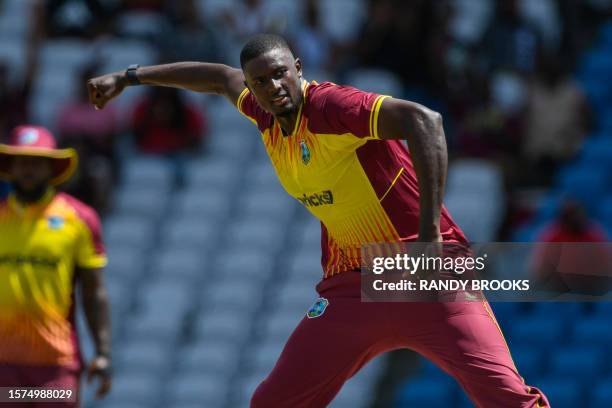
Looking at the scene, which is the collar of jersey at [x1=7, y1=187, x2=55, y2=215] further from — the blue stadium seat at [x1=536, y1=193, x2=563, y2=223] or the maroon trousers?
the blue stadium seat at [x1=536, y1=193, x2=563, y2=223]

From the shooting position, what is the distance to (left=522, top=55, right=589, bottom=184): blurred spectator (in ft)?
41.9

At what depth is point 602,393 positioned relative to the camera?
10.8m

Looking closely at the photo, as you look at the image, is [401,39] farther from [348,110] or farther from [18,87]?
[348,110]

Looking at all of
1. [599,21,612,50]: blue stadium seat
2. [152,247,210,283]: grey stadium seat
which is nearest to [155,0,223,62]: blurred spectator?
[152,247,210,283]: grey stadium seat

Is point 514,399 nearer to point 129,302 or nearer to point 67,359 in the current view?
point 67,359

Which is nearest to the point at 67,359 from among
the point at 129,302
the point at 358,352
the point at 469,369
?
the point at 358,352

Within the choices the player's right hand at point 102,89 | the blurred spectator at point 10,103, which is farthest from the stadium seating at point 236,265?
the player's right hand at point 102,89

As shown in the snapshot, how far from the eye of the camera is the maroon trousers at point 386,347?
624 centimetres

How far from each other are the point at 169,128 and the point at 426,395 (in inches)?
150

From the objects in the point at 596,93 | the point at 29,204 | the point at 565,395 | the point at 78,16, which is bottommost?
the point at 565,395

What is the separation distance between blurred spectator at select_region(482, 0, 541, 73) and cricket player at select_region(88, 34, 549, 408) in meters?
7.16

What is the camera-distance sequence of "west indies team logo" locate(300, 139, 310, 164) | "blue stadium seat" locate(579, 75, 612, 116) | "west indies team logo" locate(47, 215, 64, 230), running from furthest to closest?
"blue stadium seat" locate(579, 75, 612, 116) < "west indies team logo" locate(47, 215, 64, 230) < "west indies team logo" locate(300, 139, 310, 164)

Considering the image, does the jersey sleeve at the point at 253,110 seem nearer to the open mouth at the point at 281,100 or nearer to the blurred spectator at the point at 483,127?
the open mouth at the point at 281,100

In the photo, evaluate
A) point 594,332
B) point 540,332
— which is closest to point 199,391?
point 540,332
